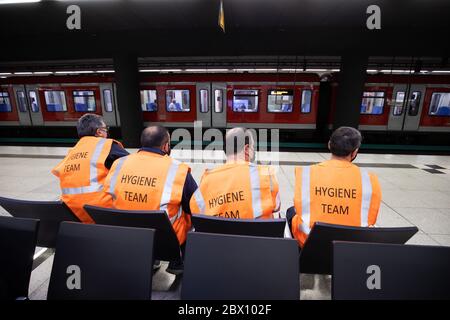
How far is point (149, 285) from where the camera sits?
3.18ft

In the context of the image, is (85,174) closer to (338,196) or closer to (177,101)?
(338,196)

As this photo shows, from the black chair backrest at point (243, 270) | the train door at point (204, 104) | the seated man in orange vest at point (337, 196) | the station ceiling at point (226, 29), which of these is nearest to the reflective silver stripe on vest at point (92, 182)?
the black chair backrest at point (243, 270)

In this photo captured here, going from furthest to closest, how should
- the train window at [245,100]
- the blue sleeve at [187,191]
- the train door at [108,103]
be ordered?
the train door at [108,103] < the train window at [245,100] < the blue sleeve at [187,191]

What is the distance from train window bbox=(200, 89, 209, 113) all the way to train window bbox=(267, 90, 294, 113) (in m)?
2.10

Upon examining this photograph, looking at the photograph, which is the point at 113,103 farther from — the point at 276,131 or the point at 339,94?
the point at 339,94

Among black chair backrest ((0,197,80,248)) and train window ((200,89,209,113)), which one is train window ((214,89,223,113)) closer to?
train window ((200,89,209,113))

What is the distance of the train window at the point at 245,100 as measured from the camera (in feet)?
23.9

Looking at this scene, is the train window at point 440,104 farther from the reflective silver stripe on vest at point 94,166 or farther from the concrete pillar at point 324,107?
the reflective silver stripe on vest at point 94,166

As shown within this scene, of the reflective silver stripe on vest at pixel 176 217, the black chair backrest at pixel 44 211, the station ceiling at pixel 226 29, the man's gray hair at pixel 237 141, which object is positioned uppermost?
the station ceiling at pixel 226 29

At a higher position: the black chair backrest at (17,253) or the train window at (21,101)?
the train window at (21,101)

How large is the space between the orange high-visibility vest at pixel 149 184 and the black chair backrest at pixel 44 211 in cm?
28

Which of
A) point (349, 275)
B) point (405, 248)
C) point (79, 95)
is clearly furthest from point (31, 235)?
point (79, 95)

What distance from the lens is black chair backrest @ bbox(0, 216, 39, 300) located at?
1070mm

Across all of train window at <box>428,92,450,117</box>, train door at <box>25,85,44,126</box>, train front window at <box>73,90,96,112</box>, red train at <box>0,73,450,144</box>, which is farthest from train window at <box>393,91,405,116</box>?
train door at <box>25,85,44,126</box>
